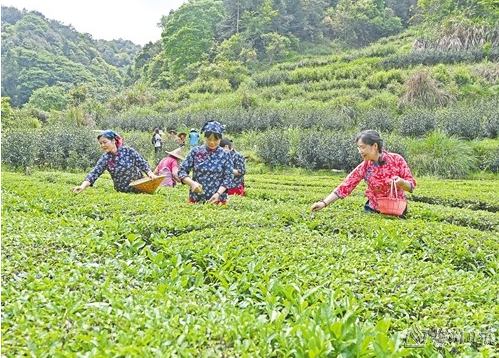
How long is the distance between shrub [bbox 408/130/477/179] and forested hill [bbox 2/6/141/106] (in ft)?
149

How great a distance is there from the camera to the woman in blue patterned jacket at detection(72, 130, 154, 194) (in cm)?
613

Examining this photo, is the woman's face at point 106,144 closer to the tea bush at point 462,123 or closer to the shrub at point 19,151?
the shrub at point 19,151

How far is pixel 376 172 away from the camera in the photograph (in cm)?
538

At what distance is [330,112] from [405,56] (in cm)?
1296

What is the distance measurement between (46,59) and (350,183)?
6274 cm

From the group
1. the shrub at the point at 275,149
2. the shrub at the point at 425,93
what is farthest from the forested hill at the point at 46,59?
the shrub at the point at 275,149

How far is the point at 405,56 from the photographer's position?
31703 mm

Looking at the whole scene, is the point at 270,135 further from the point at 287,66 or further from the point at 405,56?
the point at 287,66

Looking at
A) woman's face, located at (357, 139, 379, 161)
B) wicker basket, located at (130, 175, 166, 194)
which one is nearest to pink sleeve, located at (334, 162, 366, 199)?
woman's face, located at (357, 139, 379, 161)

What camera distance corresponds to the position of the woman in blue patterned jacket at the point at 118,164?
6.13 metres

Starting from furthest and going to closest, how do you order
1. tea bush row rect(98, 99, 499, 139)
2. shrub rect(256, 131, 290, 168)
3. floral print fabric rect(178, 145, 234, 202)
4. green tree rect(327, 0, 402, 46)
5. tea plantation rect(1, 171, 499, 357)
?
green tree rect(327, 0, 402, 46) < tea bush row rect(98, 99, 499, 139) < shrub rect(256, 131, 290, 168) < floral print fabric rect(178, 145, 234, 202) < tea plantation rect(1, 171, 499, 357)

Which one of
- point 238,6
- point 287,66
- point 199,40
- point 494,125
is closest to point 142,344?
point 494,125

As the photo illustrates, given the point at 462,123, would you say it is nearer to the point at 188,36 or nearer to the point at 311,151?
the point at 311,151

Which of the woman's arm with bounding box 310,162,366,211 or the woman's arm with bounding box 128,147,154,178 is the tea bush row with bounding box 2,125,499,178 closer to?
the woman's arm with bounding box 128,147,154,178
